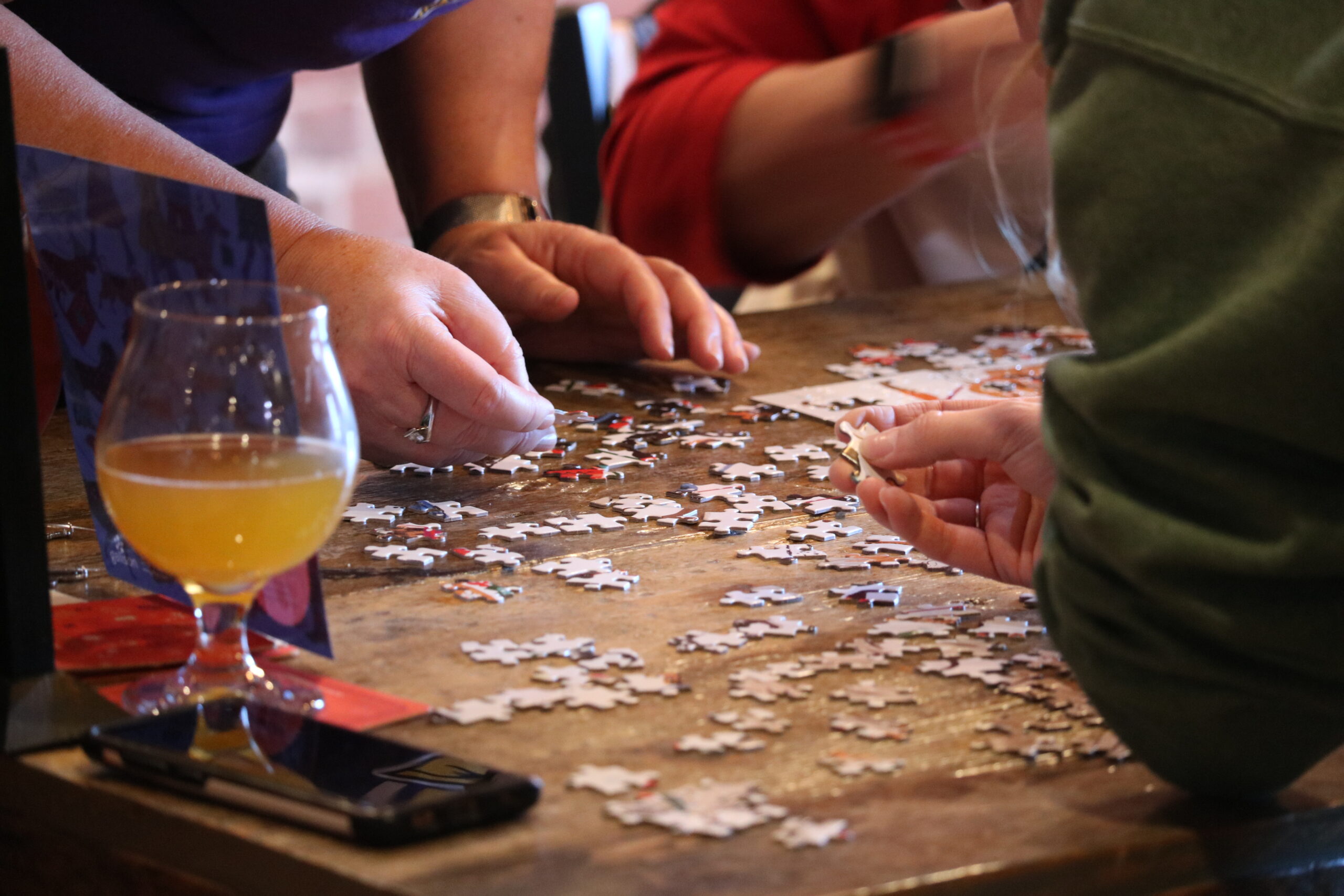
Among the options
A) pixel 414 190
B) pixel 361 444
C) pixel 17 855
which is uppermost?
pixel 414 190

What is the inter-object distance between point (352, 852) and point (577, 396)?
115cm

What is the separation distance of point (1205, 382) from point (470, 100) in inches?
64.0

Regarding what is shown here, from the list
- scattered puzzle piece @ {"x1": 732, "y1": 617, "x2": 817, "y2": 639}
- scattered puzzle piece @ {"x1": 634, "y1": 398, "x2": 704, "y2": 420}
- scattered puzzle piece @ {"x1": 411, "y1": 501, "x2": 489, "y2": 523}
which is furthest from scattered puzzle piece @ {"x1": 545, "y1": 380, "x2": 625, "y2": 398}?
scattered puzzle piece @ {"x1": 732, "y1": 617, "x2": 817, "y2": 639}

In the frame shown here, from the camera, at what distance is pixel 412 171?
226cm

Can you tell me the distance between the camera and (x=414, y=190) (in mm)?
2258

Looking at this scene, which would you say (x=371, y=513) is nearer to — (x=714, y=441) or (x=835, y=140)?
(x=714, y=441)

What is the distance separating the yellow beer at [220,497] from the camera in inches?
32.3

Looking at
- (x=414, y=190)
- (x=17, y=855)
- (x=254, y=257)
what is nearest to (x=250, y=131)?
(x=414, y=190)

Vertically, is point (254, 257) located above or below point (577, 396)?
above

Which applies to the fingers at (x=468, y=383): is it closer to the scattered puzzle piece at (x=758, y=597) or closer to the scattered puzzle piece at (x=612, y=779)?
the scattered puzzle piece at (x=758, y=597)

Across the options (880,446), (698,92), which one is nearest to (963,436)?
(880,446)

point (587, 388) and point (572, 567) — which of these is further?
point (587, 388)

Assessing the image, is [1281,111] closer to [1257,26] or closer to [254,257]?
[1257,26]

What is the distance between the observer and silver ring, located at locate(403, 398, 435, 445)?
1.37 meters
